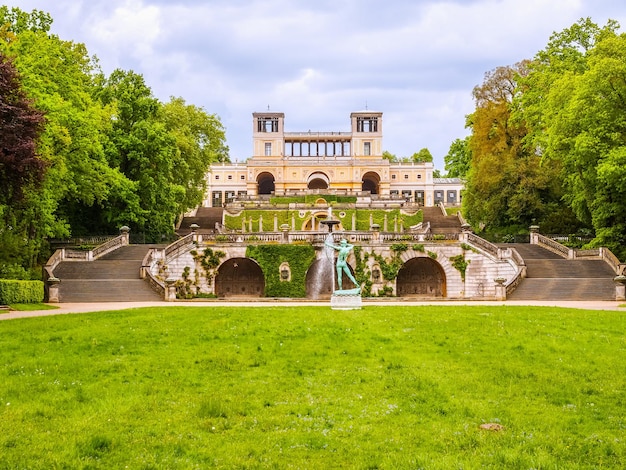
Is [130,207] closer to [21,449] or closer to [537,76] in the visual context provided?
[537,76]

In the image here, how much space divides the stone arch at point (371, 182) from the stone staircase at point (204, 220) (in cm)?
3044

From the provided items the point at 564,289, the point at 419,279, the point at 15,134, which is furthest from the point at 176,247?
the point at 564,289

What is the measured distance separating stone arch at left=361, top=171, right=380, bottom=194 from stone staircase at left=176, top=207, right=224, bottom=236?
30441 millimetres

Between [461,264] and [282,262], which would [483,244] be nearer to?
[461,264]

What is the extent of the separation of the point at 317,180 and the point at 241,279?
179ft

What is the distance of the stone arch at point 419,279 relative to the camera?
3862cm

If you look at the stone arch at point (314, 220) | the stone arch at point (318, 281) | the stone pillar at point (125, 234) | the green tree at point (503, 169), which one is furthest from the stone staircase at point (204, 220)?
the green tree at point (503, 169)

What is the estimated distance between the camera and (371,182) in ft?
305

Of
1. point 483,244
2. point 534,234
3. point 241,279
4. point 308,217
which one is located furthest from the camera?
point 308,217

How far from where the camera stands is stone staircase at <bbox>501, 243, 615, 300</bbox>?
30031 millimetres

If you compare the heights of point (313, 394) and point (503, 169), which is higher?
point (503, 169)

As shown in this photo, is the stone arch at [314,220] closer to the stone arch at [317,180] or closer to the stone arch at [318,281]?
the stone arch at [318,281]

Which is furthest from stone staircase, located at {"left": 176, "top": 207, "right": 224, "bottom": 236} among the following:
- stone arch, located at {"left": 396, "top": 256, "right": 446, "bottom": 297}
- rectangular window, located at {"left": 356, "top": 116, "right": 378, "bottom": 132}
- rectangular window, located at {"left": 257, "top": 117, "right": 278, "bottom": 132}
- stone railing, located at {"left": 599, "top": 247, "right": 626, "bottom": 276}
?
rectangular window, located at {"left": 356, "top": 116, "right": 378, "bottom": 132}

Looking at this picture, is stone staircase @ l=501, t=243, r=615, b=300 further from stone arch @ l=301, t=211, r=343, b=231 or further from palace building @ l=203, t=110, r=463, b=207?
palace building @ l=203, t=110, r=463, b=207
